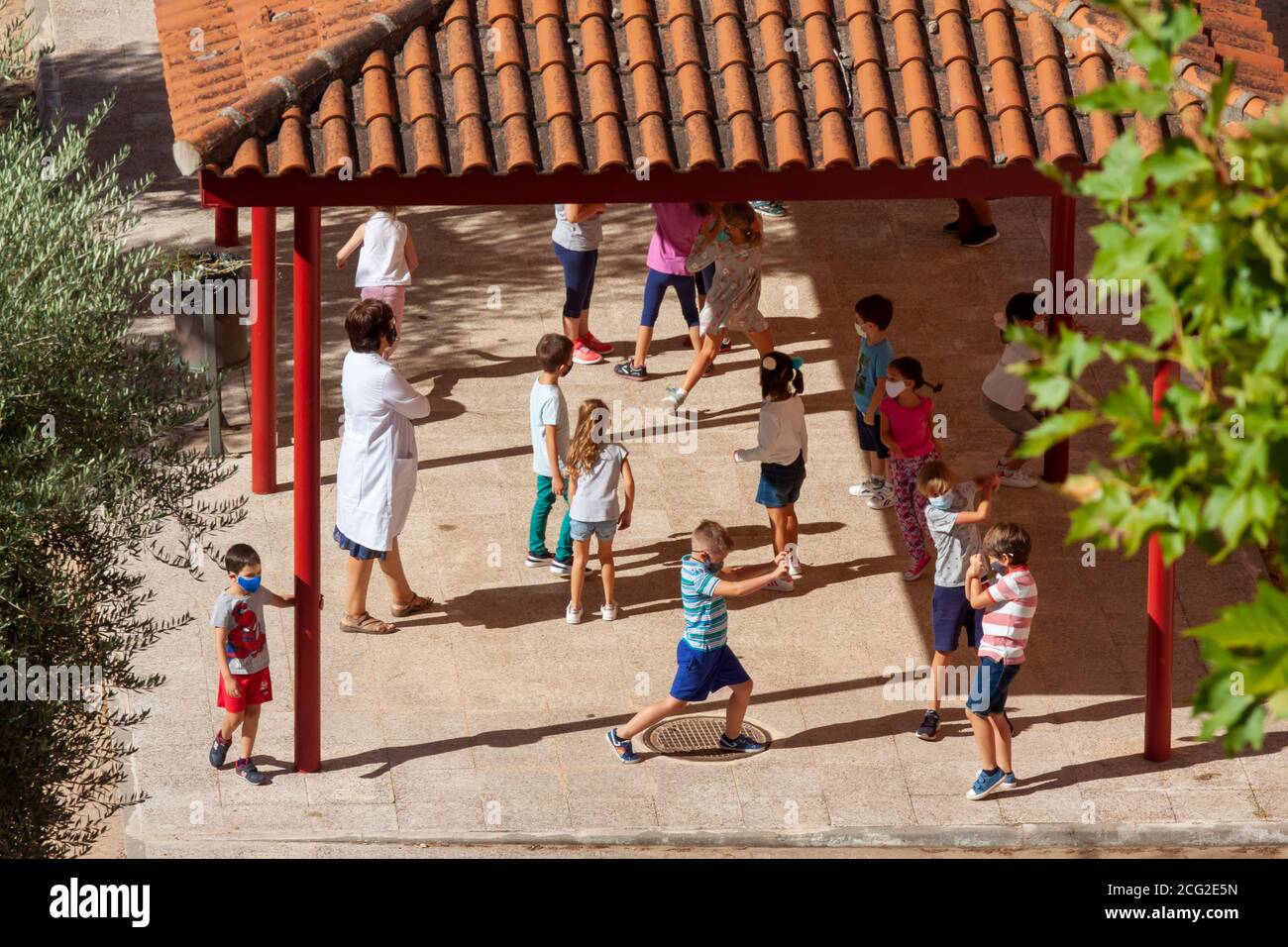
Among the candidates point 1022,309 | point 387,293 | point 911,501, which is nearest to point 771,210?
point 387,293

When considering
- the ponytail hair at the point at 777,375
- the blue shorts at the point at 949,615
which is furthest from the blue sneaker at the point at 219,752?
the blue shorts at the point at 949,615

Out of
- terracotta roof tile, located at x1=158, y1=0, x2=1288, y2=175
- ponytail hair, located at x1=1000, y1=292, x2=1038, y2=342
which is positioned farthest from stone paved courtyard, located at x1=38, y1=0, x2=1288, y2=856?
terracotta roof tile, located at x1=158, y1=0, x2=1288, y2=175

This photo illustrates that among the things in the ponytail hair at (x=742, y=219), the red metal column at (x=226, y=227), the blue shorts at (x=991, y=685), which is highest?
the red metal column at (x=226, y=227)

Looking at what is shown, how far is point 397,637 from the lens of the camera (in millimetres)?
11203

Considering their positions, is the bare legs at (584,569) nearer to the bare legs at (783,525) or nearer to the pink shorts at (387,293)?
the bare legs at (783,525)

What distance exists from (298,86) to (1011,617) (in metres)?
4.09

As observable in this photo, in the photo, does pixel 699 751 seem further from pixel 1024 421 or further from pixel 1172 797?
pixel 1024 421

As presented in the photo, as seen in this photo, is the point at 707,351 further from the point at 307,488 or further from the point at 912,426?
the point at 307,488

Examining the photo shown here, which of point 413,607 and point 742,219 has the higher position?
point 742,219

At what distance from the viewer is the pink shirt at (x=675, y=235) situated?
44.4 ft

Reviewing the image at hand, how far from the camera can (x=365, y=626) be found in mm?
11219

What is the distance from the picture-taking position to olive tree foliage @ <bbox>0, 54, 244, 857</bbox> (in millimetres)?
7707

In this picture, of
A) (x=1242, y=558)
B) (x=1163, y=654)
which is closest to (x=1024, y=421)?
(x=1242, y=558)

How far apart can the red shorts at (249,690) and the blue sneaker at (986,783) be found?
347cm
